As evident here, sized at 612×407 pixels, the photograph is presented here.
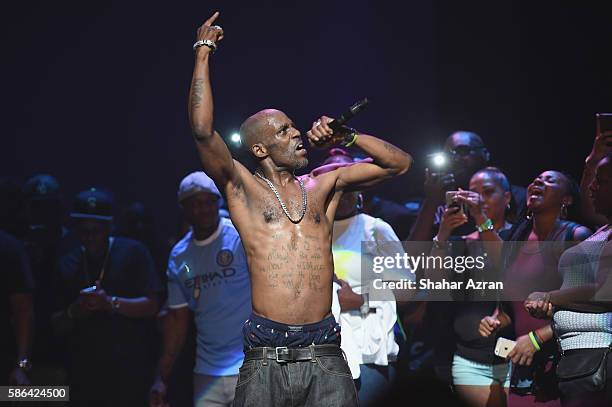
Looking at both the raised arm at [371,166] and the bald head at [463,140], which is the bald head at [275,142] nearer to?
the raised arm at [371,166]

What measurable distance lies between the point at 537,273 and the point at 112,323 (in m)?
2.79

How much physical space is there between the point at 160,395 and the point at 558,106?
141 inches

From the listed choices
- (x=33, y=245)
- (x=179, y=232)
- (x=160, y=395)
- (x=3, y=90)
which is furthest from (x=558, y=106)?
(x=3, y=90)

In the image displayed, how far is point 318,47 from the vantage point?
22.2 feet

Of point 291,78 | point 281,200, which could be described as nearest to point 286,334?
point 281,200

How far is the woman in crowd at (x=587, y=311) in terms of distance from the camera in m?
4.01

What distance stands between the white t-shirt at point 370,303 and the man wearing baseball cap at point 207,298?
0.72m

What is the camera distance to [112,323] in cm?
552

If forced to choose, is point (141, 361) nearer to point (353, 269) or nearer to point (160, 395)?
point (160, 395)

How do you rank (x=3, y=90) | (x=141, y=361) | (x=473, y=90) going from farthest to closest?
(x=3, y=90), (x=473, y=90), (x=141, y=361)

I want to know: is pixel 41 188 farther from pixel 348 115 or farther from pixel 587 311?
pixel 587 311

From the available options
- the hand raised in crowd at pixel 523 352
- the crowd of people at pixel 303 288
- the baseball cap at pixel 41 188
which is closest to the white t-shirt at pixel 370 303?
the crowd of people at pixel 303 288
